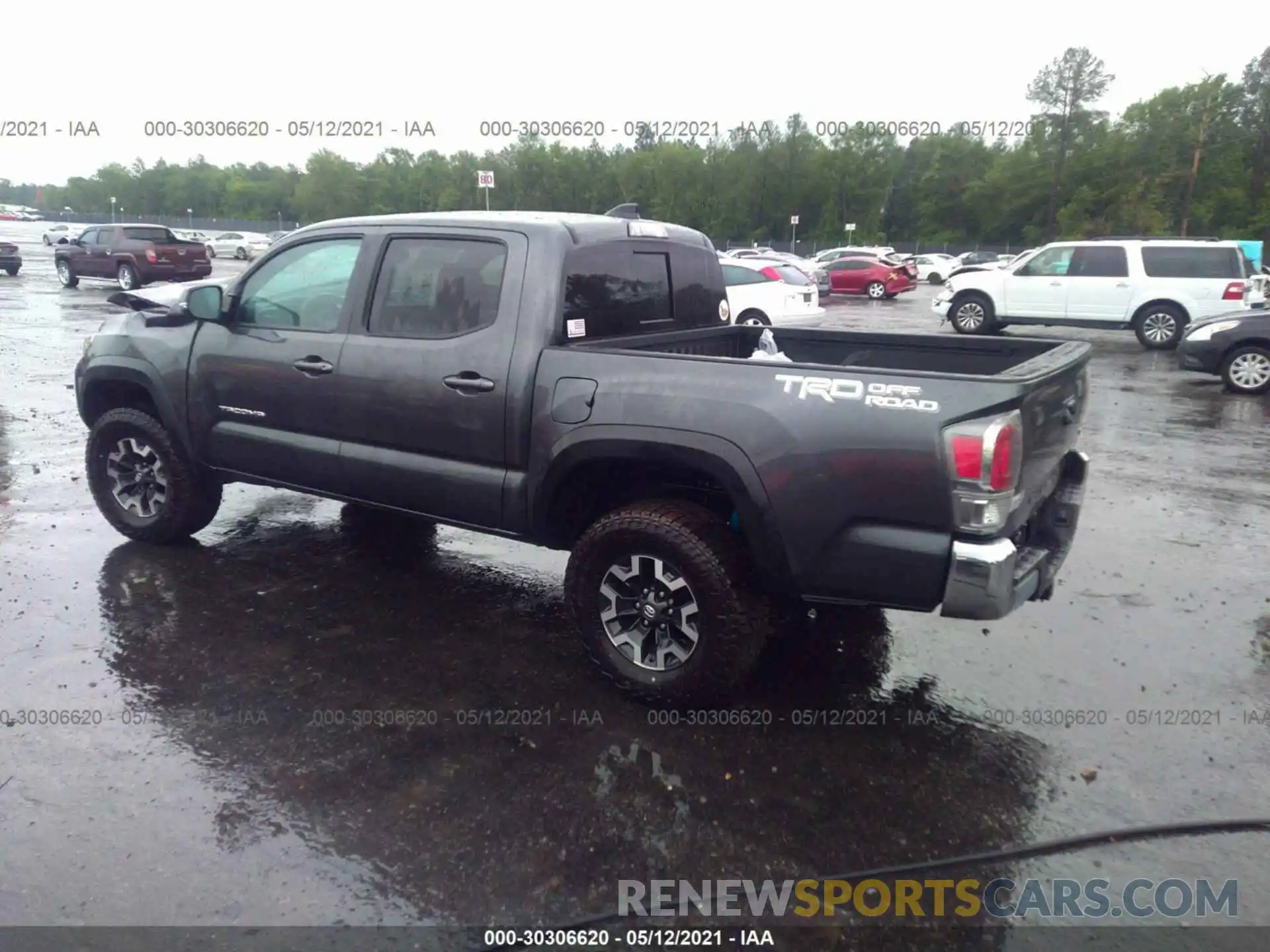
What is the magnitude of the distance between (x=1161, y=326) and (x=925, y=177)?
64.0 meters

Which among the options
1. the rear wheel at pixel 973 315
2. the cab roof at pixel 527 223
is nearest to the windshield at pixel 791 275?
the rear wheel at pixel 973 315

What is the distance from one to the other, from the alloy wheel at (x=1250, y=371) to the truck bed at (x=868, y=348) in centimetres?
917

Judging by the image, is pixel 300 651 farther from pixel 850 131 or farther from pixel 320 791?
pixel 850 131

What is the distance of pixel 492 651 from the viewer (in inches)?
173

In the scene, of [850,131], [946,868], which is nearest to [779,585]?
[946,868]

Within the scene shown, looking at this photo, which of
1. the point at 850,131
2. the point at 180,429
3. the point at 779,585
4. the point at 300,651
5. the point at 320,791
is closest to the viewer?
the point at 320,791

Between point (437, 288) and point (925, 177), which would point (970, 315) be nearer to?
point (437, 288)

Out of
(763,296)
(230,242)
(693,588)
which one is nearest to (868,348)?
(693,588)

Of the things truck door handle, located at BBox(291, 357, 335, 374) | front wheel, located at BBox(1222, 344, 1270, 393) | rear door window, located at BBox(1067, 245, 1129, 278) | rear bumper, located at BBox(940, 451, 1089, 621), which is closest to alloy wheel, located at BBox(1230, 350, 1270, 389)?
front wheel, located at BBox(1222, 344, 1270, 393)

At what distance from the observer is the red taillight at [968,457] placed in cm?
316

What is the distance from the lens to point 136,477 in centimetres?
563

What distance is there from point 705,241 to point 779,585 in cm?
245

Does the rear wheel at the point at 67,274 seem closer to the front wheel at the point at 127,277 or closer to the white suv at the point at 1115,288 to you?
the front wheel at the point at 127,277

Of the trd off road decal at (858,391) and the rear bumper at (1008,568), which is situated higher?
the trd off road decal at (858,391)
